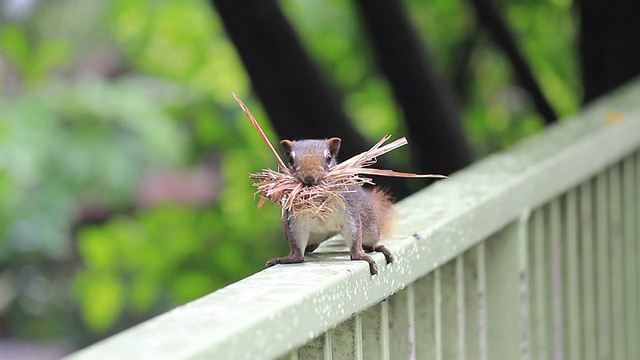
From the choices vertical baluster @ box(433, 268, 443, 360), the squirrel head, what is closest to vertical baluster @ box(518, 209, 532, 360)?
vertical baluster @ box(433, 268, 443, 360)

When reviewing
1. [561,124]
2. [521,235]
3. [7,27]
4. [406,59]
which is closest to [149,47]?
[7,27]

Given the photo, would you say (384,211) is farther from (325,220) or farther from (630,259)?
(630,259)

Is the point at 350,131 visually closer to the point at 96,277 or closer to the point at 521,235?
the point at 521,235

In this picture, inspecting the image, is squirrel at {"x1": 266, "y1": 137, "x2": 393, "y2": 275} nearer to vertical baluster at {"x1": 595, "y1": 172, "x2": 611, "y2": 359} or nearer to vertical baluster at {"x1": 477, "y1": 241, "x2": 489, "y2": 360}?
vertical baluster at {"x1": 477, "y1": 241, "x2": 489, "y2": 360}

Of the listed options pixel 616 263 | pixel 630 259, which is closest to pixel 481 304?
pixel 616 263

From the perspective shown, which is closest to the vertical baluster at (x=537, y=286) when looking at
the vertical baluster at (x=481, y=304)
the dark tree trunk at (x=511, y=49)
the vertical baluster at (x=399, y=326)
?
the vertical baluster at (x=481, y=304)
